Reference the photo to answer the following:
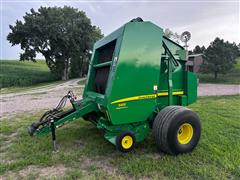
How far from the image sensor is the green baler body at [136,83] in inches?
122

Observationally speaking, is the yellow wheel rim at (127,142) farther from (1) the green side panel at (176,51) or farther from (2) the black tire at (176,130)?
(1) the green side panel at (176,51)

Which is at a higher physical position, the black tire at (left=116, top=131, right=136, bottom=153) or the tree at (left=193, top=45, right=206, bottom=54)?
the tree at (left=193, top=45, right=206, bottom=54)

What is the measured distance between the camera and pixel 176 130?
9.99 ft

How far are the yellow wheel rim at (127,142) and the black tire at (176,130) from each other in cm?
40

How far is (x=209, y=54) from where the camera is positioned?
21234mm

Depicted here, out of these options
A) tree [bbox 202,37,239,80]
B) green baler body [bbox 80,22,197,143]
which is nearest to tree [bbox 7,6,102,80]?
tree [bbox 202,37,239,80]

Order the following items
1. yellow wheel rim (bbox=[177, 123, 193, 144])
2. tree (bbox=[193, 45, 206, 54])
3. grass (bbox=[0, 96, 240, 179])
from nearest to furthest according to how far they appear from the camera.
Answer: grass (bbox=[0, 96, 240, 179]) → yellow wheel rim (bbox=[177, 123, 193, 144]) → tree (bbox=[193, 45, 206, 54])

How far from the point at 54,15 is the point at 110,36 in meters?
26.1

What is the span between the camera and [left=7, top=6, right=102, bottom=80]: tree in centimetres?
2512

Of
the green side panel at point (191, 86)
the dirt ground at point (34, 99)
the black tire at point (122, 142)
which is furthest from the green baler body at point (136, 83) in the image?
the dirt ground at point (34, 99)

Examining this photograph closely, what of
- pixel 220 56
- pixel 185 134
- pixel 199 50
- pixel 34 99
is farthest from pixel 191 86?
pixel 199 50

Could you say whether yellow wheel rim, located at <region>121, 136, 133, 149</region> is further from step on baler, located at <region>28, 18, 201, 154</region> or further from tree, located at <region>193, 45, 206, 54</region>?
tree, located at <region>193, 45, 206, 54</region>

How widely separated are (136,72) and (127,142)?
43.8 inches

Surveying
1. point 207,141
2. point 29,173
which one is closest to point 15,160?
point 29,173
